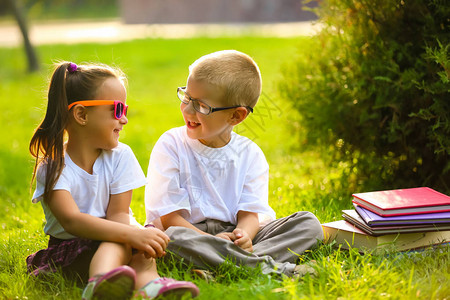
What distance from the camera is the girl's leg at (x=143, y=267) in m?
2.82

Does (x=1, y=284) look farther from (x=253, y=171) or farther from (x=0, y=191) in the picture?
(x=0, y=191)

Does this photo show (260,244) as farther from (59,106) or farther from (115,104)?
(59,106)

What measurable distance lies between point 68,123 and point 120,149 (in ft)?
1.07

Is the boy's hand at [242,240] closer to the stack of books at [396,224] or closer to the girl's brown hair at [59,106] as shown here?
the stack of books at [396,224]

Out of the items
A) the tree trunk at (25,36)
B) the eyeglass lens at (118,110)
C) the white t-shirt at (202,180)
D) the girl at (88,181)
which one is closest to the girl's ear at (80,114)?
the girl at (88,181)

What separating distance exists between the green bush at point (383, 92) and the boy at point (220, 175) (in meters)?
1.27

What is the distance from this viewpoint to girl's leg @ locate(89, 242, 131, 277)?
269cm

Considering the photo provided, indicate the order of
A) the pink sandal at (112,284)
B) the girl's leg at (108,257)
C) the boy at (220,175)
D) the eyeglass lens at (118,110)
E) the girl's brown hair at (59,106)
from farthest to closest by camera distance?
the boy at (220,175), the eyeglass lens at (118,110), the girl's brown hair at (59,106), the girl's leg at (108,257), the pink sandal at (112,284)

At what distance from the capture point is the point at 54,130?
2930 millimetres

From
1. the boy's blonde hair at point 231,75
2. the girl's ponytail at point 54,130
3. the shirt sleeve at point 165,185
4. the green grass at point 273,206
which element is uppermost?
the boy's blonde hair at point 231,75

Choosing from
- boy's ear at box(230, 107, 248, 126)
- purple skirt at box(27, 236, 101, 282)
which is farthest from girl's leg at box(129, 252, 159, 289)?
boy's ear at box(230, 107, 248, 126)

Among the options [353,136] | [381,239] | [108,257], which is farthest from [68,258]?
[353,136]

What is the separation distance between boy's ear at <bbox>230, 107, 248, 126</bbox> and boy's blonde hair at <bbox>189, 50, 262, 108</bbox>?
1.5 inches

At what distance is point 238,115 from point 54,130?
1082 mm
